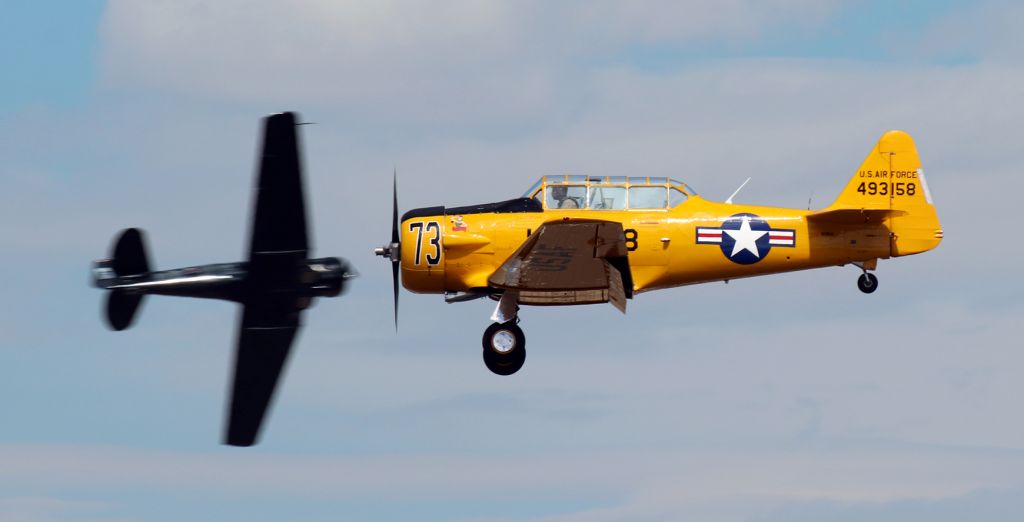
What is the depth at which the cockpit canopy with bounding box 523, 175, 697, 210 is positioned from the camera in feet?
110

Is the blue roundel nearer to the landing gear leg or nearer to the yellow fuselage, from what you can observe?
the yellow fuselage

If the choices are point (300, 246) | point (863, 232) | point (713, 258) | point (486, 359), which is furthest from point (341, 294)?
point (863, 232)

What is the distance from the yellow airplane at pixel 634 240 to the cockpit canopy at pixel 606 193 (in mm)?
15

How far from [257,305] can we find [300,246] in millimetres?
1094

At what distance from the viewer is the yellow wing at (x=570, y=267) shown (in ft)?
102

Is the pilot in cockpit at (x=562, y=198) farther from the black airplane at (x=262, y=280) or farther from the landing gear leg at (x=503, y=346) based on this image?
the black airplane at (x=262, y=280)

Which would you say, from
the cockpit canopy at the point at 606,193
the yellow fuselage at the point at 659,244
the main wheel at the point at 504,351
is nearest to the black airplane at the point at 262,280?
the main wheel at the point at 504,351

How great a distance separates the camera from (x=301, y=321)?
29.9m

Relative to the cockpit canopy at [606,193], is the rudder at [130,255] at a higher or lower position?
lower

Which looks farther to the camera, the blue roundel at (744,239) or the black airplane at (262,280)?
the blue roundel at (744,239)

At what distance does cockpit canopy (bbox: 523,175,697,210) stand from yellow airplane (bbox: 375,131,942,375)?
0.01 m

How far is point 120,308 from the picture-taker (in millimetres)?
30859

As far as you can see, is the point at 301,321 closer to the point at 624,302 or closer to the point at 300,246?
the point at 300,246

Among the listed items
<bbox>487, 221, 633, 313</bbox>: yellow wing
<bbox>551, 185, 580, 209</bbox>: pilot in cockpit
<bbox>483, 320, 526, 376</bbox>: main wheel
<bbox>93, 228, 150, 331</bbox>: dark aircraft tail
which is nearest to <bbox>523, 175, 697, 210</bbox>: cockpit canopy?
<bbox>551, 185, 580, 209</bbox>: pilot in cockpit
